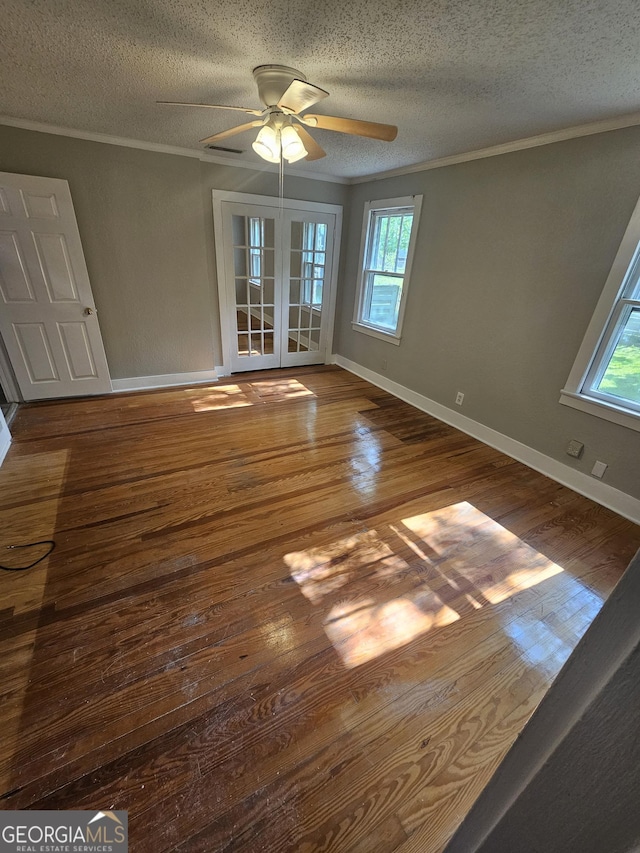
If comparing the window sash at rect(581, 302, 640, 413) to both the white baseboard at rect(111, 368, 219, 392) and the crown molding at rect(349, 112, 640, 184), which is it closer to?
the crown molding at rect(349, 112, 640, 184)

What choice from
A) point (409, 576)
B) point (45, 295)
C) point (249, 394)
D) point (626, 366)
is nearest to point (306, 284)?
point (249, 394)

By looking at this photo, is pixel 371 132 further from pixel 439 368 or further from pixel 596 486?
pixel 596 486

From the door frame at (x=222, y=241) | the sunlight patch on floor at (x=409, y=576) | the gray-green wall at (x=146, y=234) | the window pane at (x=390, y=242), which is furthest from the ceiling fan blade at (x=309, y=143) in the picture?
the sunlight patch on floor at (x=409, y=576)

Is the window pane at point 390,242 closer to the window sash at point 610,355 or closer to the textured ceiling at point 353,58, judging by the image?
the textured ceiling at point 353,58

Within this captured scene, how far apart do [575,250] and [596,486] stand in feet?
5.60

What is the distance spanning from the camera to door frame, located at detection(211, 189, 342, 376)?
3896mm

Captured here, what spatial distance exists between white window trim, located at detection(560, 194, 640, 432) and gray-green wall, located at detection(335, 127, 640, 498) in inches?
2.1

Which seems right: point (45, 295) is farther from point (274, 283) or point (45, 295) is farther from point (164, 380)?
point (274, 283)

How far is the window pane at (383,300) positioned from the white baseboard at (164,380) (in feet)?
7.17

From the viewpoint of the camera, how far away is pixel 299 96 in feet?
5.80

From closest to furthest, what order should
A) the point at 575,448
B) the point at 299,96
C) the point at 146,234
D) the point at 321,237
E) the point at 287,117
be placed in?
the point at 299,96, the point at 287,117, the point at 575,448, the point at 146,234, the point at 321,237

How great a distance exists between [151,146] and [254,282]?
1.65 meters

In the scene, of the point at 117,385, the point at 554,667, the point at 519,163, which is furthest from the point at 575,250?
the point at 117,385

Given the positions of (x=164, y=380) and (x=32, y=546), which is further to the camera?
(x=164, y=380)
